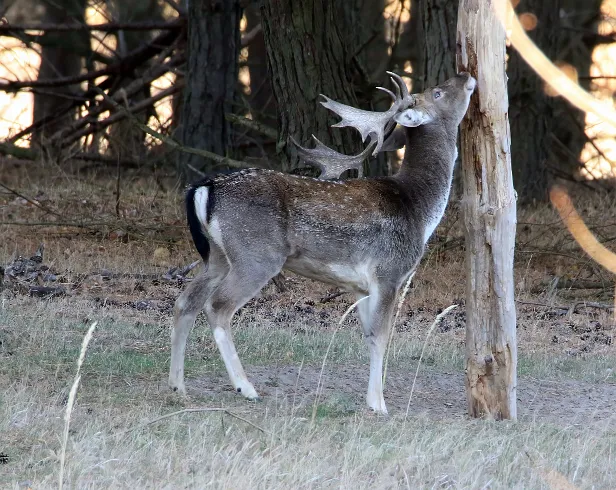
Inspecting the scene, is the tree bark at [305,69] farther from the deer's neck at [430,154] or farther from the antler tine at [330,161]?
the deer's neck at [430,154]

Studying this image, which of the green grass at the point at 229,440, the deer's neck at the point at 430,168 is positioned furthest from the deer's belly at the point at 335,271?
the green grass at the point at 229,440

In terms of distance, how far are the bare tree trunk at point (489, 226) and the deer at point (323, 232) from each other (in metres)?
0.19

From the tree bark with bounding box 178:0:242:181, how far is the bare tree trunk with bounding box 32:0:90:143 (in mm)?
3881

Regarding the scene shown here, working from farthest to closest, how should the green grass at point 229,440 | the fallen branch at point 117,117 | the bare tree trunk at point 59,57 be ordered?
the bare tree trunk at point 59,57, the fallen branch at point 117,117, the green grass at point 229,440

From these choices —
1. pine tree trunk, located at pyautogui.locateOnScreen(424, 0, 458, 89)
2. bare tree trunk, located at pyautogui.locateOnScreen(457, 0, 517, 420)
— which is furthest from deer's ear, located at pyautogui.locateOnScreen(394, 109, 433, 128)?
pine tree trunk, located at pyautogui.locateOnScreen(424, 0, 458, 89)

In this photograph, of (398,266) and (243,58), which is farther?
(243,58)

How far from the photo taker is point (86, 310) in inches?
380

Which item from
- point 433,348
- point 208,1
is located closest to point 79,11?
point 208,1

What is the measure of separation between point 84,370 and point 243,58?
45.4 feet

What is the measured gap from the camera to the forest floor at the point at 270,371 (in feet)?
17.7

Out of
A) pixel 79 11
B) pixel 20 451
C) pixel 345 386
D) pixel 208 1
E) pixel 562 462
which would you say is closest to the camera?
pixel 20 451

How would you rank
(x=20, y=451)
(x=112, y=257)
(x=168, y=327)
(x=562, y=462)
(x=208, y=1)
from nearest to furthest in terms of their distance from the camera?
(x=20, y=451) → (x=562, y=462) → (x=168, y=327) → (x=112, y=257) → (x=208, y=1)

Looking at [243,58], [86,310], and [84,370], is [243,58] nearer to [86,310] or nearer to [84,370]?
[86,310]

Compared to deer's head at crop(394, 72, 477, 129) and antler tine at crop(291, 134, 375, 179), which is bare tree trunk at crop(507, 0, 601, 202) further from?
deer's head at crop(394, 72, 477, 129)
